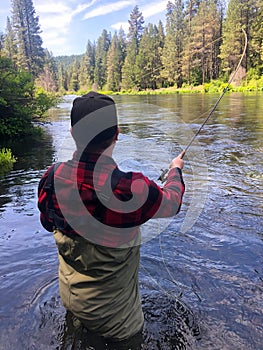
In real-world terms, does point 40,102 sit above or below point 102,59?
below

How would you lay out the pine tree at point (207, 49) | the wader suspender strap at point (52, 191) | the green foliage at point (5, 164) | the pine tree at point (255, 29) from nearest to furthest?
the wader suspender strap at point (52, 191), the green foliage at point (5, 164), the pine tree at point (207, 49), the pine tree at point (255, 29)

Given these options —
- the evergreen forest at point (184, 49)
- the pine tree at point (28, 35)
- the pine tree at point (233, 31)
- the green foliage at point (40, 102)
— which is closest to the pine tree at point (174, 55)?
the evergreen forest at point (184, 49)

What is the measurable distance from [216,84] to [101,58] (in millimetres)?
59799

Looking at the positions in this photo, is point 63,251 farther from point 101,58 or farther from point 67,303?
point 101,58

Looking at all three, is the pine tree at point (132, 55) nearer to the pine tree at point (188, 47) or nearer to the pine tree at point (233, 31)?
the pine tree at point (188, 47)

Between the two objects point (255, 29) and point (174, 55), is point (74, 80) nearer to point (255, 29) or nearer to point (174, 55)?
point (174, 55)

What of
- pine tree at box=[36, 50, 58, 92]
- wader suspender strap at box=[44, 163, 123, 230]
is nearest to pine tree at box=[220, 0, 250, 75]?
pine tree at box=[36, 50, 58, 92]

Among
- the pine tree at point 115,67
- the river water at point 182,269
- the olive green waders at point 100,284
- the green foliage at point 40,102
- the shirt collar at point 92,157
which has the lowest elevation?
the river water at point 182,269

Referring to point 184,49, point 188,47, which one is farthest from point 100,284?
point 184,49

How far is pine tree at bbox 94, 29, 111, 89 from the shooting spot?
309ft

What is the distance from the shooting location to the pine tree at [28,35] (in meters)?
56.0

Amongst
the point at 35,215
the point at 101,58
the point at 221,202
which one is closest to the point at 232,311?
the point at 221,202

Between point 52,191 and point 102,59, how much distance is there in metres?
102

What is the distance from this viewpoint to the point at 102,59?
98.2m
